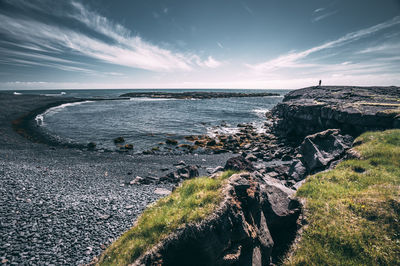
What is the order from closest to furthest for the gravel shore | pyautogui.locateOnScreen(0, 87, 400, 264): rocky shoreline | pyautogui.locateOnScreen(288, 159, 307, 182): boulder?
the gravel shore
pyautogui.locateOnScreen(0, 87, 400, 264): rocky shoreline
pyautogui.locateOnScreen(288, 159, 307, 182): boulder

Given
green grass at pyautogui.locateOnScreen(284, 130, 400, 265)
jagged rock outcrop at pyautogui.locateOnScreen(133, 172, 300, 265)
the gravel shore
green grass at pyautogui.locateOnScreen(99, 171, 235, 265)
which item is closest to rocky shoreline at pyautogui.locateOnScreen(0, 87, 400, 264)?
the gravel shore

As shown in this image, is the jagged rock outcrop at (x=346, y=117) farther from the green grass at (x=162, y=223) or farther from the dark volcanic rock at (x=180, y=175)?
the green grass at (x=162, y=223)

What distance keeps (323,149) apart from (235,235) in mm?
13227

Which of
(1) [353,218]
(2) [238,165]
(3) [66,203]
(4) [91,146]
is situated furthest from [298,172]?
(4) [91,146]

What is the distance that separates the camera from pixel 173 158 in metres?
25.8

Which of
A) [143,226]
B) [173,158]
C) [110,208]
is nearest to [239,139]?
[173,158]

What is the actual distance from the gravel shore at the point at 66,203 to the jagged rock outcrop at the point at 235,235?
6.42 meters

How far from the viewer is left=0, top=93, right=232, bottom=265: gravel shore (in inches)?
345

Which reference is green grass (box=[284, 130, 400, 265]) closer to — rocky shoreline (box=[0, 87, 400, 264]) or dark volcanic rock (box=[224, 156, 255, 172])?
rocky shoreline (box=[0, 87, 400, 264])

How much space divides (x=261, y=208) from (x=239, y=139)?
89.2 ft

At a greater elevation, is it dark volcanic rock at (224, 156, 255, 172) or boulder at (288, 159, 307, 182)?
dark volcanic rock at (224, 156, 255, 172)

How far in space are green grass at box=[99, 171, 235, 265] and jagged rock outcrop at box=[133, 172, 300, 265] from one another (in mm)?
271

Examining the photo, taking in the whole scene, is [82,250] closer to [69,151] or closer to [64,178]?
[64,178]

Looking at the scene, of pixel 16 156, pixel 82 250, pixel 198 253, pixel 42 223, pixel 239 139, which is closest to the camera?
pixel 198 253
